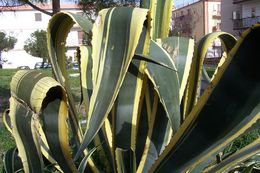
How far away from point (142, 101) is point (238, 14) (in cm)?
3635

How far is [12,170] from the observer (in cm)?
190

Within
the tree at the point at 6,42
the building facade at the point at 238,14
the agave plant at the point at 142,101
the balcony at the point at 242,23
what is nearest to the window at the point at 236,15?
the building facade at the point at 238,14

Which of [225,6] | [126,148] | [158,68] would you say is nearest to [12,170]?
[126,148]

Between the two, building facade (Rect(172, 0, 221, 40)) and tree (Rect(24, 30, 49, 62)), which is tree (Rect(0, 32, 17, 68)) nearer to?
tree (Rect(24, 30, 49, 62))

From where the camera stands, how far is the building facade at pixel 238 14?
3460 centimetres

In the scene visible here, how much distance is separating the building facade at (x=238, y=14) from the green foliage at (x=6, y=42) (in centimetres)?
2230

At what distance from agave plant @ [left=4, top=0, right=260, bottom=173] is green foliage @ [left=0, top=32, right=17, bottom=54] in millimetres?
47806

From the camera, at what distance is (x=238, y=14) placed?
36.8 meters

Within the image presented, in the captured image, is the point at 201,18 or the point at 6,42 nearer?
the point at 6,42

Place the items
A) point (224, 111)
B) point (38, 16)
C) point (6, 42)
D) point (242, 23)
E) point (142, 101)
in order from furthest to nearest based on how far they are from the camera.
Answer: point (38, 16), point (6, 42), point (242, 23), point (142, 101), point (224, 111)

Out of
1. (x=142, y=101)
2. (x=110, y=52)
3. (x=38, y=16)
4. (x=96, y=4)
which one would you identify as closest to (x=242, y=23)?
(x=96, y=4)

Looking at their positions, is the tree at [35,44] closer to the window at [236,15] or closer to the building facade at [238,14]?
the building facade at [238,14]

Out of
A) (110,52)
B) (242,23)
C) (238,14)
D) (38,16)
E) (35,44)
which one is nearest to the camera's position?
(110,52)

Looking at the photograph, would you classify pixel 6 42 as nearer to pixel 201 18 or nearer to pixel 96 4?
pixel 201 18
